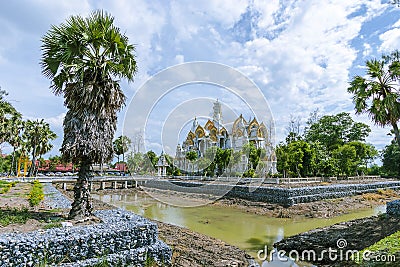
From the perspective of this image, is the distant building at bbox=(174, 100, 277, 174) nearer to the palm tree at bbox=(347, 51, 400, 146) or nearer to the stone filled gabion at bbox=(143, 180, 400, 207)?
the stone filled gabion at bbox=(143, 180, 400, 207)

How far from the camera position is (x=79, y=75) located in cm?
746

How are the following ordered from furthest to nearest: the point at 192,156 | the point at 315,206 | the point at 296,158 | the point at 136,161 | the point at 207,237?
the point at 136,161
the point at 192,156
the point at 296,158
the point at 315,206
the point at 207,237

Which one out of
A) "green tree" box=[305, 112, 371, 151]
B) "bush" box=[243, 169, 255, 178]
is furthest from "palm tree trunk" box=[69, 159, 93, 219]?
"green tree" box=[305, 112, 371, 151]

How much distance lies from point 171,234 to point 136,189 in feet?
85.4

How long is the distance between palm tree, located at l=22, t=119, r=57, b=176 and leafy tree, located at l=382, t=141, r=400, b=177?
162ft

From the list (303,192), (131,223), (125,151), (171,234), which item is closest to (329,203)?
(303,192)

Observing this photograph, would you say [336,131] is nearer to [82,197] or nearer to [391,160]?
[391,160]

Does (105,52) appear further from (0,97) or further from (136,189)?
(136,189)

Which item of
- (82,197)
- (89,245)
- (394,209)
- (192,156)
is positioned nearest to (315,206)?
(394,209)

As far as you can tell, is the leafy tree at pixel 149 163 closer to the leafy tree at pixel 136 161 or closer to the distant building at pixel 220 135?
the leafy tree at pixel 136 161

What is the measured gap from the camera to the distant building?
38781mm

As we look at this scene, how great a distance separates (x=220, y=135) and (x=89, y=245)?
3784 centimetres

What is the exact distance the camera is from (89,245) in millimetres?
5293

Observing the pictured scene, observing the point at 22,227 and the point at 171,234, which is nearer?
the point at 22,227
